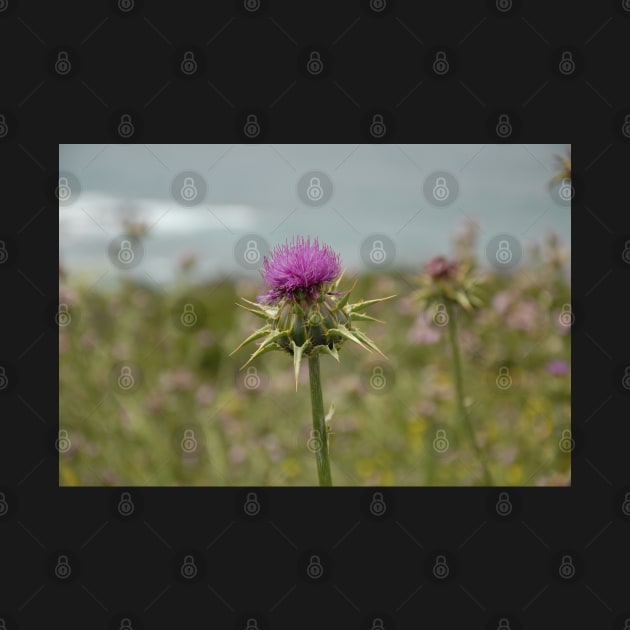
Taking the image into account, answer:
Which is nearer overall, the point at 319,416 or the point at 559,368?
the point at 319,416

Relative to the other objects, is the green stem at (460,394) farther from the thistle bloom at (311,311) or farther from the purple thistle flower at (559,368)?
the purple thistle flower at (559,368)

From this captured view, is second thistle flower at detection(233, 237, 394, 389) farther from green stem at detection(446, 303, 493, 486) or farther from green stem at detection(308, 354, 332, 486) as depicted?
green stem at detection(446, 303, 493, 486)

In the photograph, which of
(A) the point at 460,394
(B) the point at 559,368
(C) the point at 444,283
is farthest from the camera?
(B) the point at 559,368

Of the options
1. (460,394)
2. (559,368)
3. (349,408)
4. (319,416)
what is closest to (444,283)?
(460,394)

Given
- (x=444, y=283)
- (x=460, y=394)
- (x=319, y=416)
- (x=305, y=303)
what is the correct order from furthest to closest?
(x=444, y=283), (x=460, y=394), (x=305, y=303), (x=319, y=416)

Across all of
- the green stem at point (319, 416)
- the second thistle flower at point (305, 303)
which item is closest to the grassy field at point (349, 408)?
the second thistle flower at point (305, 303)

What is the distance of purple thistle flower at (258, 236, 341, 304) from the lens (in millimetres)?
3307

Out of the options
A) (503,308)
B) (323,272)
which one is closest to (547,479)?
(503,308)

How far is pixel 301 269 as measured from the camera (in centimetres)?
331

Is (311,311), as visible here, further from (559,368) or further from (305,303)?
(559,368)

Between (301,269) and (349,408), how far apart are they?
4505mm

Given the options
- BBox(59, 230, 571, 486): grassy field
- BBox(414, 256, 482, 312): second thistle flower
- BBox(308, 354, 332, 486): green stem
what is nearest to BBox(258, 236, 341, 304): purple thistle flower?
BBox(308, 354, 332, 486): green stem

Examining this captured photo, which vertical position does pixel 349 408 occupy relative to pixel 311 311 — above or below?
below

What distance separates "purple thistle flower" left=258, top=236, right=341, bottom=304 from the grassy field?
2867 mm
